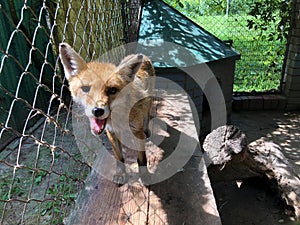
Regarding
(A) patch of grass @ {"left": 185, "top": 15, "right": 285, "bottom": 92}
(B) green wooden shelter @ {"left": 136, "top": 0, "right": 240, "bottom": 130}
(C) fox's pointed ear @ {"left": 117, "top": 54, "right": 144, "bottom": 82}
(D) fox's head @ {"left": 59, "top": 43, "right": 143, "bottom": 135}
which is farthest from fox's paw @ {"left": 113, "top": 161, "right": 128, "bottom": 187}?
(A) patch of grass @ {"left": 185, "top": 15, "right": 285, "bottom": 92}

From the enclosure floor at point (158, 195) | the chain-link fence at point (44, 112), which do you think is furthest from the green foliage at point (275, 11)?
the enclosure floor at point (158, 195)

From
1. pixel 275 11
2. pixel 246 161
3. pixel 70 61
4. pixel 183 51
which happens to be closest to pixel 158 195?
pixel 70 61

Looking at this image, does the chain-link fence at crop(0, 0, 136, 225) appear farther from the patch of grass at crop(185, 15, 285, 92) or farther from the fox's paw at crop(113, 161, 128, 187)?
the patch of grass at crop(185, 15, 285, 92)

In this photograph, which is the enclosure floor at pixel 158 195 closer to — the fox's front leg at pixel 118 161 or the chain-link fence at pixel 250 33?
the fox's front leg at pixel 118 161

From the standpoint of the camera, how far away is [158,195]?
173 cm

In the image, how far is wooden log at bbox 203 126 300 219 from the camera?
269 centimetres

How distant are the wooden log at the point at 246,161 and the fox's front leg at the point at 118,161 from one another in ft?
3.83

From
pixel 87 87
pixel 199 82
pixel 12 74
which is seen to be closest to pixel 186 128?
pixel 87 87

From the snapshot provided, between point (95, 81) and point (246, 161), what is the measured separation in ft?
6.80

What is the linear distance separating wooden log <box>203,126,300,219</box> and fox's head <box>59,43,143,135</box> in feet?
4.81

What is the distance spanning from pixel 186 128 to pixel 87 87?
1139mm

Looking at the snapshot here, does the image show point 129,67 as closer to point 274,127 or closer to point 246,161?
point 246,161

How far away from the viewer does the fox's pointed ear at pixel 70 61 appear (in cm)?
157

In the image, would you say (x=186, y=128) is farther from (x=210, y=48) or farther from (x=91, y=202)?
(x=210, y=48)
